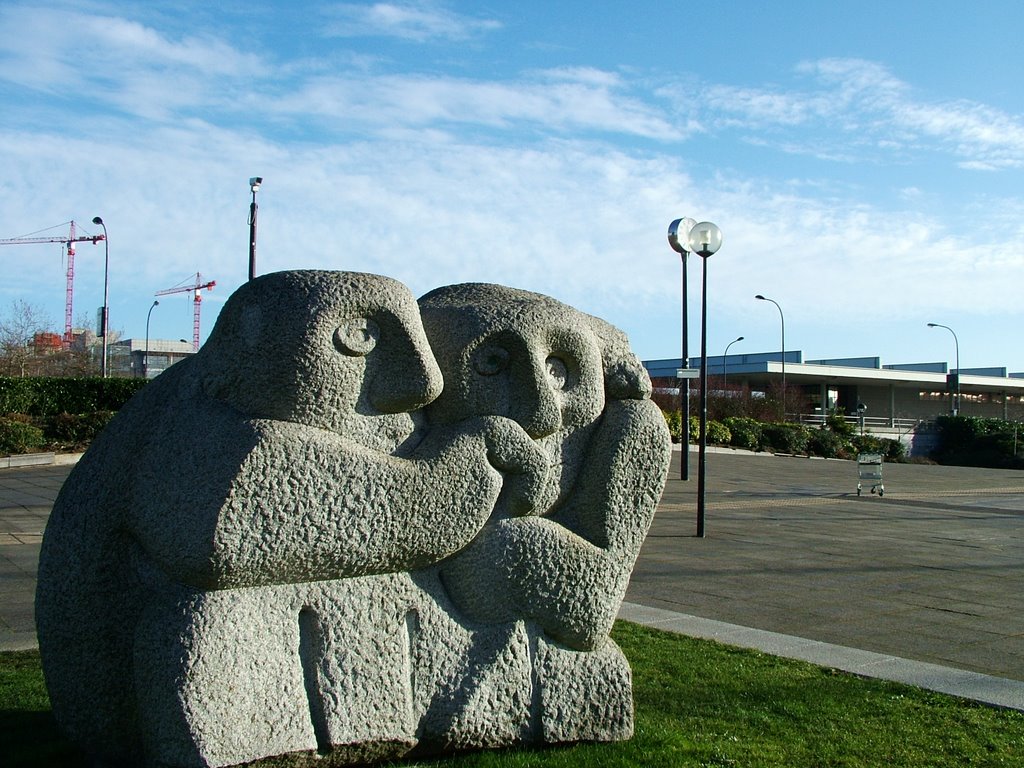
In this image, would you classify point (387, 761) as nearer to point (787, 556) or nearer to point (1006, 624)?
point (1006, 624)

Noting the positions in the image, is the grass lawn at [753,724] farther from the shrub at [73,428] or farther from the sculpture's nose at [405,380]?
the shrub at [73,428]

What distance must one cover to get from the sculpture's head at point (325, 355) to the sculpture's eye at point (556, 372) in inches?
23.5

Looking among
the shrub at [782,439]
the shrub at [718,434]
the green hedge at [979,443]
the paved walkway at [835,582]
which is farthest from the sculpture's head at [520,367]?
the green hedge at [979,443]

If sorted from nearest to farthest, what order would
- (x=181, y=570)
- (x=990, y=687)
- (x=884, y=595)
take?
(x=181, y=570) → (x=990, y=687) → (x=884, y=595)

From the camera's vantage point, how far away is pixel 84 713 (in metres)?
3.66

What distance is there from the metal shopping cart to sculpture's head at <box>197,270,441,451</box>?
1805cm

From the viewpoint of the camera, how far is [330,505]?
3.59 metres

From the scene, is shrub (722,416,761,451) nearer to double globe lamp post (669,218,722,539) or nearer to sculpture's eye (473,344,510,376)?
double globe lamp post (669,218,722,539)

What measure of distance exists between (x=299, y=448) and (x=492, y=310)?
3.54 feet

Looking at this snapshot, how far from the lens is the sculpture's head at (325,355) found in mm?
3641

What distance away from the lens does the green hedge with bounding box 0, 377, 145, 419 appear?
23.1 meters

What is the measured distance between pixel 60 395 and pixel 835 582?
2022 centimetres

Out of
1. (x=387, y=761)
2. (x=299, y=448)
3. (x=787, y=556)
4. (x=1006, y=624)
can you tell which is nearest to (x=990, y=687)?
(x=1006, y=624)

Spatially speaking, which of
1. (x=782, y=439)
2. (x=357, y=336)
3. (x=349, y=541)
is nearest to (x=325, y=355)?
(x=357, y=336)
